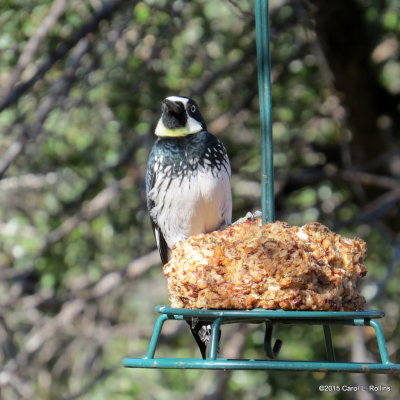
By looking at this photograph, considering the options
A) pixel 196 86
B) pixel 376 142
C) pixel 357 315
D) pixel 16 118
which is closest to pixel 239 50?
pixel 196 86

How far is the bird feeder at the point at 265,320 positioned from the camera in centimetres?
263

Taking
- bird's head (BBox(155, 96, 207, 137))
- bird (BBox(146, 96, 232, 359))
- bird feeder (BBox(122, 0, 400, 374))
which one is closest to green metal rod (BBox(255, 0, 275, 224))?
bird feeder (BBox(122, 0, 400, 374))

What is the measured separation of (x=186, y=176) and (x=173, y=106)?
36 cm

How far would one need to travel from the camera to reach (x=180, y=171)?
14.3 ft

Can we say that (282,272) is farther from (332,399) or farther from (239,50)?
(332,399)

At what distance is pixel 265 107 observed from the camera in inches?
123

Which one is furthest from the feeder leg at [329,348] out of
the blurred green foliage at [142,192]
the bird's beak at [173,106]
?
the blurred green foliage at [142,192]

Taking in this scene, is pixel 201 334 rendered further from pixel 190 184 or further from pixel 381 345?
pixel 381 345

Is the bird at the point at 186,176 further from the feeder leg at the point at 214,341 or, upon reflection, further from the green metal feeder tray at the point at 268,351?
the feeder leg at the point at 214,341

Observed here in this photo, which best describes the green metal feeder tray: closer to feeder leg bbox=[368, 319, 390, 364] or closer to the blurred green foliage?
feeder leg bbox=[368, 319, 390, 364]

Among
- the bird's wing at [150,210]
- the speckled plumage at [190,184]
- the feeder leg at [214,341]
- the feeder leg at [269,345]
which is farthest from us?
the bird's wing at [150,210]

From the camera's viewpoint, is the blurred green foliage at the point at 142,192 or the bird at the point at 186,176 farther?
the blurred green foliage at the point at 142,192

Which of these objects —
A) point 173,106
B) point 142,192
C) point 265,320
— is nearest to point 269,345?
point 265,320

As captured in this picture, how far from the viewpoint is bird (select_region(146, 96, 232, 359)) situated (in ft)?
14.1
